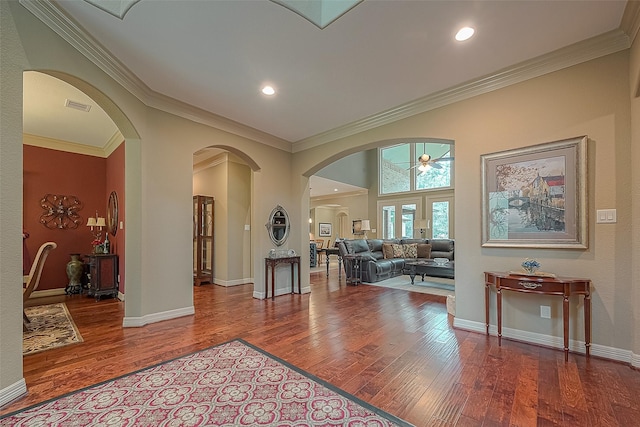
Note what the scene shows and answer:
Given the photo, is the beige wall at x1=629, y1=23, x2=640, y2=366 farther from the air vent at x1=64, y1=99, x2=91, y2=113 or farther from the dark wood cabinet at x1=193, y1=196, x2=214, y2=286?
the dark wood cabinet at x1=193, y1=196, x2=214, y2=286

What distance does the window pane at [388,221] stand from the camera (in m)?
10.6

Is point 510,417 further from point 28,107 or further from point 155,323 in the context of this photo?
point 28,107

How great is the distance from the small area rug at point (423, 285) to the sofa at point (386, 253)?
0.92 feet

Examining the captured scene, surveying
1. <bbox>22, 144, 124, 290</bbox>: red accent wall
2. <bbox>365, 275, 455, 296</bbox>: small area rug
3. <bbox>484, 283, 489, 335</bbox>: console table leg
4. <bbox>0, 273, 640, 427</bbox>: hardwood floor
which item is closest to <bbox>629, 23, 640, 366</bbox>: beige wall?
<bbox>0, 273, 640, 427</bbox>: hardwood floor

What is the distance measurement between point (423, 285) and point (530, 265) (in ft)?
11.0

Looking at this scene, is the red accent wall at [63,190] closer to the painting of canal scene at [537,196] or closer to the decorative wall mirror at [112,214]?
the decorative wall mirror at [112,214]

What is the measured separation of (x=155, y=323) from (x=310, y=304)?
217 centimetres

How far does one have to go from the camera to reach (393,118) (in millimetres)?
3863

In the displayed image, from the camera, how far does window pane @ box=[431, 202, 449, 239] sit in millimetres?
9258

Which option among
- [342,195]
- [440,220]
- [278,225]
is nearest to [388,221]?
[440,220]

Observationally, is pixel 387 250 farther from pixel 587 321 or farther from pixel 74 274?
pixel 74 274

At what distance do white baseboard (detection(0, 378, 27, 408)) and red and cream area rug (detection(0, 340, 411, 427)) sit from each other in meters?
0.18

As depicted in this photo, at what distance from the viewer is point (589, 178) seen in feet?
8.26

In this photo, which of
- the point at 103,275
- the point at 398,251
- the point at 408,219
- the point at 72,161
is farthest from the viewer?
the point at 408,219
